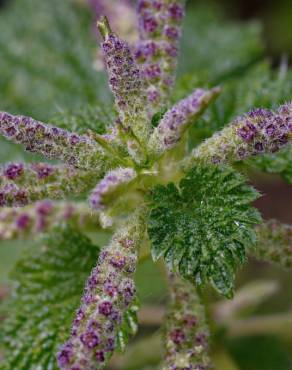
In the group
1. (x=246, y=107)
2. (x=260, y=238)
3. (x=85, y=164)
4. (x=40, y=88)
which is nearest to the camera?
(x=85, y=164)

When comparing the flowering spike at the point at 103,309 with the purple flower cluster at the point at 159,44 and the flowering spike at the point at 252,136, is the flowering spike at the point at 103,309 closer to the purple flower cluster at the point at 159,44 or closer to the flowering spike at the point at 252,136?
the flowering spike at the point at 252,136

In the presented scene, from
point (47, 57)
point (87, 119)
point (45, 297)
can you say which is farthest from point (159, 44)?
point (47, 57)

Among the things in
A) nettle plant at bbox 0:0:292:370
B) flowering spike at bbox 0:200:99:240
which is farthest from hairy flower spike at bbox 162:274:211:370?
flowering spike at bbox 0:200:99:240

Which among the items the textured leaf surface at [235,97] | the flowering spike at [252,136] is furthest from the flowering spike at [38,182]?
the textured leaf surface at [235,97]

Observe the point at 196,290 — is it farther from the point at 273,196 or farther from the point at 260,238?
the point at 273,196

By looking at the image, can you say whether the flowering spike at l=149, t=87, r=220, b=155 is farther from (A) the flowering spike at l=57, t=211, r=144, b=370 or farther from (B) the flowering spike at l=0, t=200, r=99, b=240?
(B) the flowering spike at l=0, t=200, r=99, b=240

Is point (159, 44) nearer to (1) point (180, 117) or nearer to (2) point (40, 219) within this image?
(1) point (180, 117)

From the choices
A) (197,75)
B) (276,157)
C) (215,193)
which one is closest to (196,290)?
(215,193)
